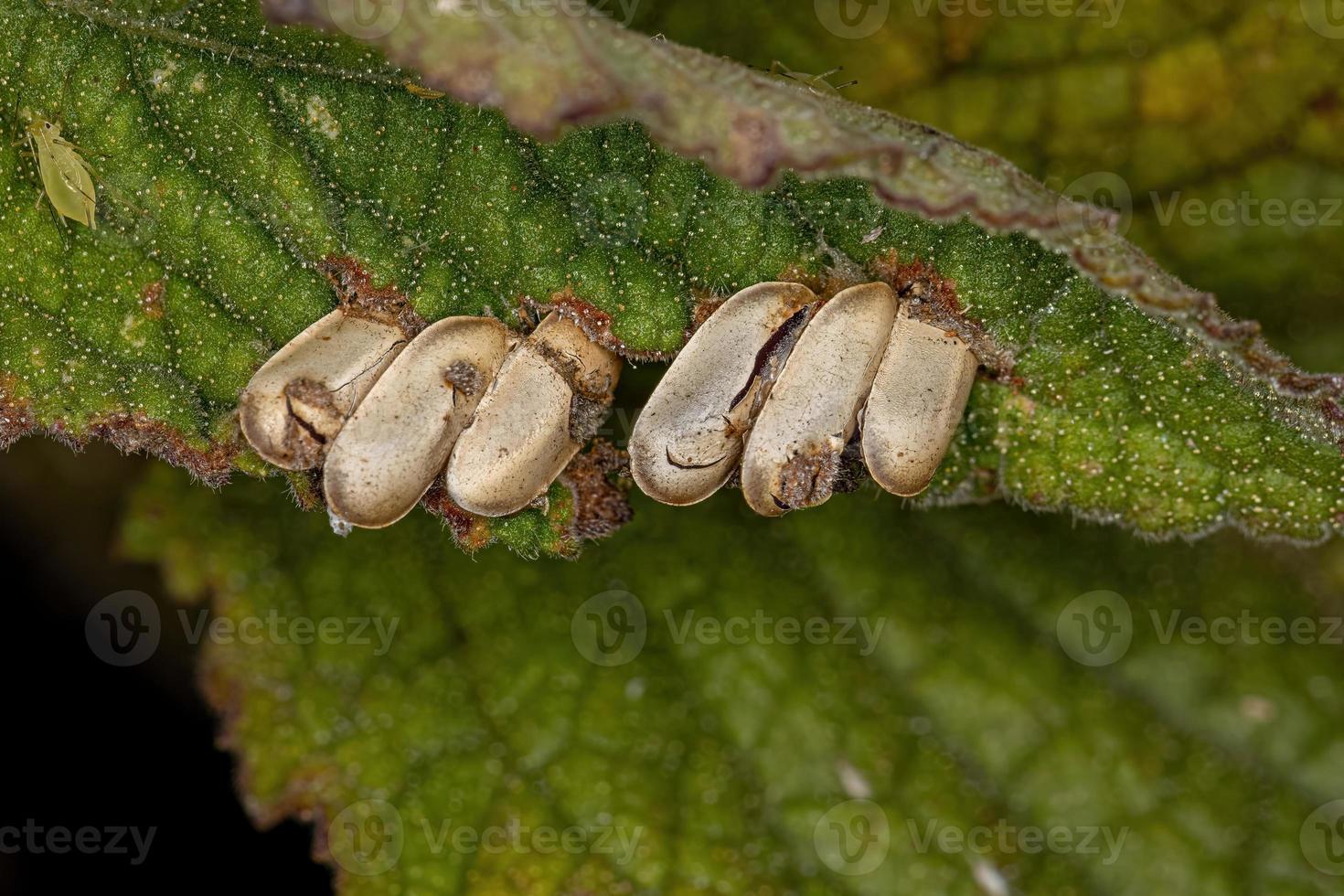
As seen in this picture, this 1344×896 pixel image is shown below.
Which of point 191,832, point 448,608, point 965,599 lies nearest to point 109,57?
point 448,608

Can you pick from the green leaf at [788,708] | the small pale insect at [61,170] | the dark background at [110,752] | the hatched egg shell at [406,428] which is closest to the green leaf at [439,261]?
the small pale insect at [61,170]

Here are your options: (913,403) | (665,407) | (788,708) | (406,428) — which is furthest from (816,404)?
(788,708)

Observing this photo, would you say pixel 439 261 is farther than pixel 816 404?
Yes

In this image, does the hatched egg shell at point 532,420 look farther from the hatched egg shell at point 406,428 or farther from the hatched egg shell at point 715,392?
the hatched egg shell at point 715,392

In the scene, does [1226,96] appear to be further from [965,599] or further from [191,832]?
[191,832]

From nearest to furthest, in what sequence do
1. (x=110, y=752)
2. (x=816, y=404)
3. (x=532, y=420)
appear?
(x=816, y=404) → (x=532, y=420) → (x=110, y=752)

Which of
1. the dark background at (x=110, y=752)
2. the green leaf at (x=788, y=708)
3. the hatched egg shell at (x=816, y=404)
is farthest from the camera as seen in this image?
→ the dark background at (x=110, y=752)

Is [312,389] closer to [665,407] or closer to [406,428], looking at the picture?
[406,428]
